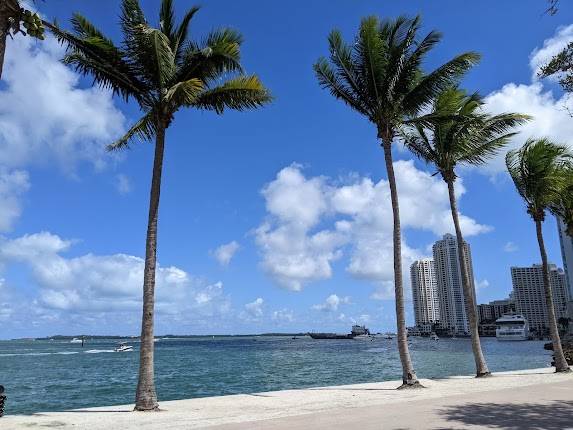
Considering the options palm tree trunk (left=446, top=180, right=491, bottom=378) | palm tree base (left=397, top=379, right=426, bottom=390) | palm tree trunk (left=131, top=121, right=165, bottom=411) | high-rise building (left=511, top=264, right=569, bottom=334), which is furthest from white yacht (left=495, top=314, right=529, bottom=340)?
palm tree trunk (left=131, top=121, right=165, bottom=411)

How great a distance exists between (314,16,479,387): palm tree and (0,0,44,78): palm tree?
10.3 m

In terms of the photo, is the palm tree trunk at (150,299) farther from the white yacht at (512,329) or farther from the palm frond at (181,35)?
the white yacht at (512,329)

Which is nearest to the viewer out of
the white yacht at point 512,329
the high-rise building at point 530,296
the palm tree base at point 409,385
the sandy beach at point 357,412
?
the sandy beach at point 357,412

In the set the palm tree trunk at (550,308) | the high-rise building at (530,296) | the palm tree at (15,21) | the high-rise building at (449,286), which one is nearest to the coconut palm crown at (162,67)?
the palm tree at (15,21)

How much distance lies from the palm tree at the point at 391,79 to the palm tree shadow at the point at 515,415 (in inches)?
211

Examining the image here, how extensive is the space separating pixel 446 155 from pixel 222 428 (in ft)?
44.8

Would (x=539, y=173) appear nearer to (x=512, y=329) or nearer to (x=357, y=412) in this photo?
(x=357, y=412)

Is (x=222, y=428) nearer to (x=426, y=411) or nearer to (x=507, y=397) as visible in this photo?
(x=426, y=411)

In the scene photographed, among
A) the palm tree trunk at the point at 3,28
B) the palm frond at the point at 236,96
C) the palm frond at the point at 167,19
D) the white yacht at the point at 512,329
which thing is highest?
the palm frond at the point at 167,19

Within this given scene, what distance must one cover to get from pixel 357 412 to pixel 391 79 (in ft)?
34.5

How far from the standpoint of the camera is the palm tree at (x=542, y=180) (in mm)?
19141

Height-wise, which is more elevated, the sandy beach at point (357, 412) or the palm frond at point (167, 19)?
the palm frond at point (167, 19)

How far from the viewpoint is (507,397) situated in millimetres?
11766

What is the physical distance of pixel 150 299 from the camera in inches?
485
